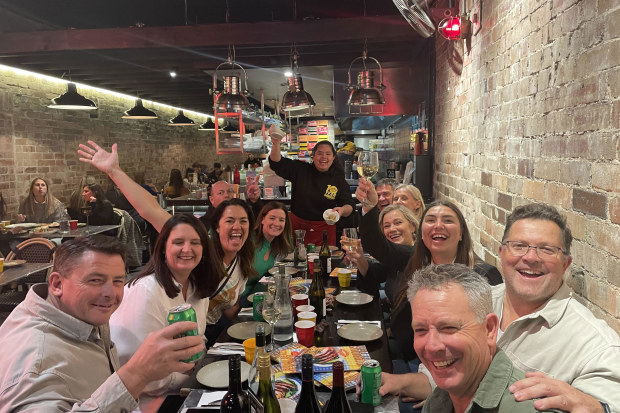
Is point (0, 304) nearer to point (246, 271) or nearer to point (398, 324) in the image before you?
point (246, 271)

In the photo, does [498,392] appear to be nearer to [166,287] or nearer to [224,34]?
[166,287]

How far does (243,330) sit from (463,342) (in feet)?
4.65

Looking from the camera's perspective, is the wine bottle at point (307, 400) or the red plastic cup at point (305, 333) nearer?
the wine bottle at point (307, 400)

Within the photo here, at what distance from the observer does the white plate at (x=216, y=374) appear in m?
1.76

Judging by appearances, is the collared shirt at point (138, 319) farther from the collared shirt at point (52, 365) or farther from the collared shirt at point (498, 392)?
the collared shirt at point (498, 392)

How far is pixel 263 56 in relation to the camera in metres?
6.57

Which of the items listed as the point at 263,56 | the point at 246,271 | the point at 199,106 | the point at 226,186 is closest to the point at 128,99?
the point at 199,106

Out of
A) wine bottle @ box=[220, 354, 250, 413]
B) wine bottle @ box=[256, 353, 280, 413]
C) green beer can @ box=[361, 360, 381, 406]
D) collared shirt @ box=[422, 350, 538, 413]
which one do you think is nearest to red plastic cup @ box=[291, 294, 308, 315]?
green beer can @ box=[361, 360, 381, 406]

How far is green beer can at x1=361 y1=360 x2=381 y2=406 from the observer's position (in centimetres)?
158

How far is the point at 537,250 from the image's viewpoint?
1647mm

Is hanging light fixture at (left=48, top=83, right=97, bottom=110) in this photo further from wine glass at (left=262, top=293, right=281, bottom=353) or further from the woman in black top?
wine glass at (left=262, top=293, right=281, bottom=353)

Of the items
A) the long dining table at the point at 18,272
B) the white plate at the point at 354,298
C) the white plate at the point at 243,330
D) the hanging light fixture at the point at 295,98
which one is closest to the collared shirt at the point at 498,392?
the white plate at the point at 243,330

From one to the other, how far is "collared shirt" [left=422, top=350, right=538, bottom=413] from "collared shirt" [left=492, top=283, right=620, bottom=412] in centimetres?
35

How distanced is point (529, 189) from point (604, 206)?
0.80 m
